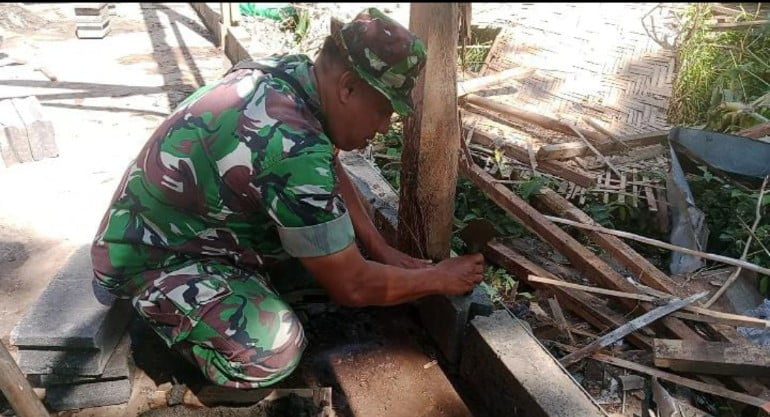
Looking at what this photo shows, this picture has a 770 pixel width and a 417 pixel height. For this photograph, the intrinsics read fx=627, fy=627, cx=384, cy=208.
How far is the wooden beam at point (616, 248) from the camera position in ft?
11.2

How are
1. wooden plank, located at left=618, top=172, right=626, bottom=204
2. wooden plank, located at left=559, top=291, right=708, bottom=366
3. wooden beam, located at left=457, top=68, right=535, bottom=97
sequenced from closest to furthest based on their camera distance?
wooden plank, located at left=559, top=291, right=708, bottom=366
wooden plank, located at left=618, top=172, right=626, bottom=204
wooden beam, located at left=457, top=68, right=535, bottom=97

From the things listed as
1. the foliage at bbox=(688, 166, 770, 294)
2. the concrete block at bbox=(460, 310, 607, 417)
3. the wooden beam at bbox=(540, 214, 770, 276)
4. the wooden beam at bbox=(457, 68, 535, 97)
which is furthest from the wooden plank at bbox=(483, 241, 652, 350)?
the wooden beam at bbox=(457, 68, 535, 97)

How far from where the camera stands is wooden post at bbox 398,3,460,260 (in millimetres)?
2430

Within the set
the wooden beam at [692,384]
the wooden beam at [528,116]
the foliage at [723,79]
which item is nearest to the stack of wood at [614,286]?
the wooden beam at [692,384]

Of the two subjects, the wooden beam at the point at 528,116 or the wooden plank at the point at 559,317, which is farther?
the wooden beam at the point at 528,116

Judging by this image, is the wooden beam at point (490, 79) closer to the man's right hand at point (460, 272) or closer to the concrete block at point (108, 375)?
the man's right hand at point (460, 272)

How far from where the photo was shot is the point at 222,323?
2504mm

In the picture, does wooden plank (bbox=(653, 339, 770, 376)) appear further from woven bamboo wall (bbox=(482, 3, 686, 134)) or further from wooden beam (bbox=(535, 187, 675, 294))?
woven bamboo wall (bbox=(482, 3, 686, 134))

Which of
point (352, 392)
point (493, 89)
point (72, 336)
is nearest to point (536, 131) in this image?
point (493, 89)

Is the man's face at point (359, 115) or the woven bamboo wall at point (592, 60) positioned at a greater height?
the man's face at point (359, 115)

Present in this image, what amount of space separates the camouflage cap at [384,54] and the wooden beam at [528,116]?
355 centimetres

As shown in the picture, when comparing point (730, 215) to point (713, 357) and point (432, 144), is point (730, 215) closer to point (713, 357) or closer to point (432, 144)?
point (713, 357)

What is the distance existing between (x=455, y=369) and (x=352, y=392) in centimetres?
52

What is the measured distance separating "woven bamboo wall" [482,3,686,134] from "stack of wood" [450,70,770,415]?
3.79 ft
